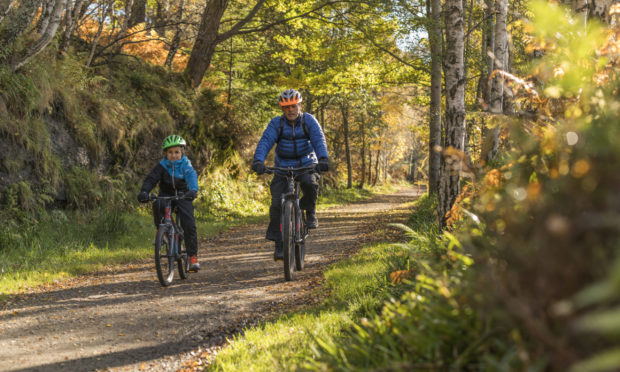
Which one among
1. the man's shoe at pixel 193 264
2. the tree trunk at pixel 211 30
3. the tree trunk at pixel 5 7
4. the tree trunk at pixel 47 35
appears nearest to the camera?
the man's shoe at pixel 193 264

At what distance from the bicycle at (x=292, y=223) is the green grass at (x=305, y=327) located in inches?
29.1

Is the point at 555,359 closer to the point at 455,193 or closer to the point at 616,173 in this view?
the point at 616,173

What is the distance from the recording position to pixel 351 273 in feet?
21.1

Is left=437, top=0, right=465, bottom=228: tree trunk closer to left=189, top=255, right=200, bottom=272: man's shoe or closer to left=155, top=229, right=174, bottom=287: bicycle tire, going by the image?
left=189, top=255, right=200, bottom=272: man's shoe

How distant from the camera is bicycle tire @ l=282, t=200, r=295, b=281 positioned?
6711 mm

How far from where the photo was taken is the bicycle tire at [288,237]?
22.0ft

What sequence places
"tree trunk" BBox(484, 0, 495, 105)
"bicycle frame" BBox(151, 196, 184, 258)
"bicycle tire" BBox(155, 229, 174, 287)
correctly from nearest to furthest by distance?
1. "bicycle tire" BBox(155, 229, 174, 287)
2. "bicycle frame" BBox(151, 196, 184, 258)
3. "tree trunk" BBox(484, 0, 495, 105)

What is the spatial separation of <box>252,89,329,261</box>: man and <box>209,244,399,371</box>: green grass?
4.93 feet

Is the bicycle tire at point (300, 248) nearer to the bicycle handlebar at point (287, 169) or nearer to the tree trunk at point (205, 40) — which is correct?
the bicycle handlebar at point (287, 169)

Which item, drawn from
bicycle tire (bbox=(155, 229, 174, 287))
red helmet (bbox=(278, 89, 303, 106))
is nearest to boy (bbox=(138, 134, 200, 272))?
bicycle tire (bbox=(155, 229, 174, 287))

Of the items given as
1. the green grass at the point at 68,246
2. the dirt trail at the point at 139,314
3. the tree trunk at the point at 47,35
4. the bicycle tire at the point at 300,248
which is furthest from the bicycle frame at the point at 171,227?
the tree trunk at the point at 47,35

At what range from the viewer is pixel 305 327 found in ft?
13.9

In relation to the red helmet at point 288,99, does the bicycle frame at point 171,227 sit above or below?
below

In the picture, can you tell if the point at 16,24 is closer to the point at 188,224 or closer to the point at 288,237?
the point at 188,224
